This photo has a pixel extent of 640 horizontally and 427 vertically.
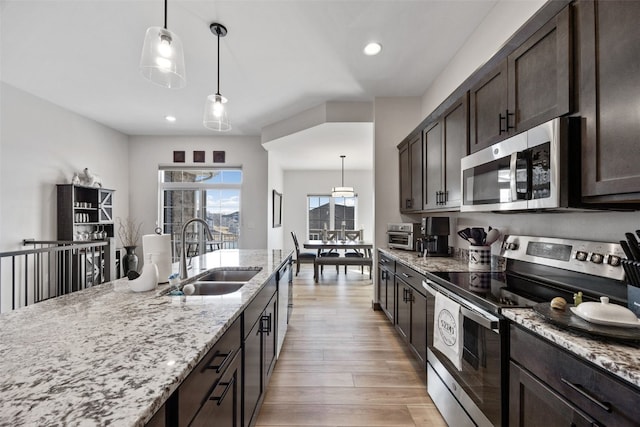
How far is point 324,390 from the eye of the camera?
2131 millimetres

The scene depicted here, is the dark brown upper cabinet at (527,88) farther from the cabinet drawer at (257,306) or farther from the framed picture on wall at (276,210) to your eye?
the framed picture on wall at (276,210)

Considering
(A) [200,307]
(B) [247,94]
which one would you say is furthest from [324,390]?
(B) [247,94]

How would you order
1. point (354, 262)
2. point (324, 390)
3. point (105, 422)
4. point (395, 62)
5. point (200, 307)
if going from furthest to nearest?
point (354, 262) → point (395, 62) → point (324, 390) → point (200, 307) → point (105, 422)

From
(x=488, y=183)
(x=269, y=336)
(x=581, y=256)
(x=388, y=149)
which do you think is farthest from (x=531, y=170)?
(x=388, y=149)

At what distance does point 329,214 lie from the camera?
322 inches

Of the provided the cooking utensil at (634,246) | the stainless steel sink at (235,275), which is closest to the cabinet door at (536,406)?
the cooking utensil at (634,246)

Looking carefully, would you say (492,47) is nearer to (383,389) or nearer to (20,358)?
(383,389)

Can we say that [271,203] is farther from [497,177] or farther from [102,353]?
[102,353]

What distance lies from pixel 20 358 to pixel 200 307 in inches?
21.5

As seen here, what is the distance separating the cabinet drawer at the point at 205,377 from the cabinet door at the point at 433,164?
7.40 ft

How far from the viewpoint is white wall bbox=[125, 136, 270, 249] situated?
238 inches

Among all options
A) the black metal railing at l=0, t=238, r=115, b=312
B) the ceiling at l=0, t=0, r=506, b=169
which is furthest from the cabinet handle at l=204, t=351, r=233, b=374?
the black metal railing at l=0, t=238, r=115, b=312

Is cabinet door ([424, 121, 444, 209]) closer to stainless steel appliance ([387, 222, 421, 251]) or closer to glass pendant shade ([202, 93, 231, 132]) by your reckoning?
stainless steel appliance ([387, 222, 421, 251])

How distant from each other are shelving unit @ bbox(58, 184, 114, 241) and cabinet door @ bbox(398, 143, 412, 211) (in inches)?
189
